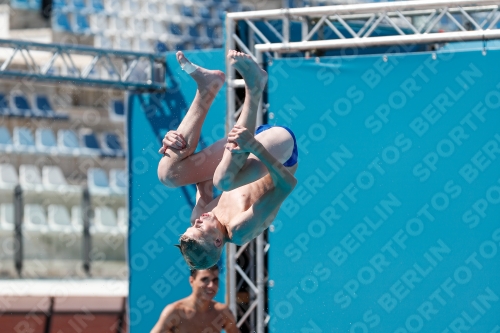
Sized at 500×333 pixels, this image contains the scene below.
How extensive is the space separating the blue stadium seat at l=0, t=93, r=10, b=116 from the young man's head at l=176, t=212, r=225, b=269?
358 inches

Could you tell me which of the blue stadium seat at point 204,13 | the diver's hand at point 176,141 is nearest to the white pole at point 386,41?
the diver's hand at point 176,141

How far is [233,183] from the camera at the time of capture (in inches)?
180

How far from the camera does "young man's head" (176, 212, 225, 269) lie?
4.39 m

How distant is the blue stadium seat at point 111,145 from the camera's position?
13337 mm

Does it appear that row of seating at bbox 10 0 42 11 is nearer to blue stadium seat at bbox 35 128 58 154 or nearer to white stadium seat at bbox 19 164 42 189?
blue stadium seat at bbox 35 128 58 154

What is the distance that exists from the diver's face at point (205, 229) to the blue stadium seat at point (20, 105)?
8.99 metres

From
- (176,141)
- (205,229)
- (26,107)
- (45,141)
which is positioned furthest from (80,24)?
(205,229)

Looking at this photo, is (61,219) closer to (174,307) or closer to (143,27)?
(143,27)

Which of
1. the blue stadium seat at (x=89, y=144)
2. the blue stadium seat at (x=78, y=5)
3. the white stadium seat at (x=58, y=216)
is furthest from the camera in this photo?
the blue stadium seat at (x=78, y=5)

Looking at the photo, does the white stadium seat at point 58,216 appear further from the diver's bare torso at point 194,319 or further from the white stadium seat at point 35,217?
the diver's bare torso at point 194,319

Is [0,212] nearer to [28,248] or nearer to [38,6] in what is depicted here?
[28,248]

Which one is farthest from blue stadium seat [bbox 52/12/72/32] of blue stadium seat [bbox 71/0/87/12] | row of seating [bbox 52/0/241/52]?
blue stadium seat [bbox 71/0/87/12]

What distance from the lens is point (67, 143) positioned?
13.1 metres

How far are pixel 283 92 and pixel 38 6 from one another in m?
8.33
